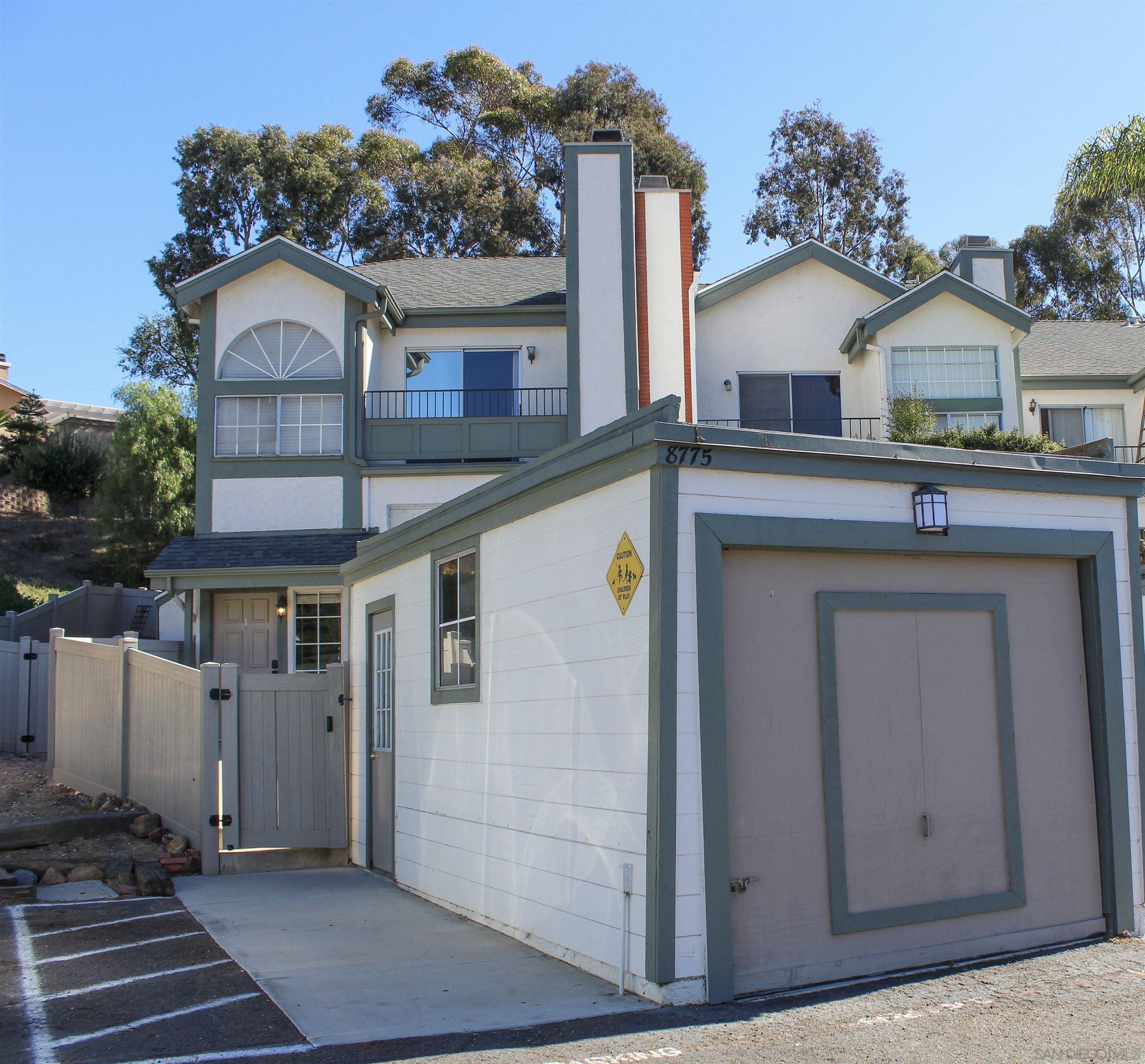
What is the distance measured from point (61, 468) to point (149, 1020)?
31.7 m

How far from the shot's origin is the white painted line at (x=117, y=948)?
22.2 ft

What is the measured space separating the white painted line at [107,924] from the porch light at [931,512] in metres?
6.04

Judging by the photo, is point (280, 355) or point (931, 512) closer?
point (931, 512)

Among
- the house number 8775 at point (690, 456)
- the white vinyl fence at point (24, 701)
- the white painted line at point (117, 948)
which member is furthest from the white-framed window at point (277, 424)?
the house number 8775 at point (690, 456)

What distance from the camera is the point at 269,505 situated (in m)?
18.1

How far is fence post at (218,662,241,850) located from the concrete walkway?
632mm

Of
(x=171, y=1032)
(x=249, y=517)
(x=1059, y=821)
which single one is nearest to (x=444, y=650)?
(x=171, y=1032)

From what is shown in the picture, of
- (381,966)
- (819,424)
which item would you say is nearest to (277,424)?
(819,424)

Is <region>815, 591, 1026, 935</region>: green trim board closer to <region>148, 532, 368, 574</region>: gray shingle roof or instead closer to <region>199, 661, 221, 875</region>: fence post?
<region>199, 661, 221, 875</region>: fence post

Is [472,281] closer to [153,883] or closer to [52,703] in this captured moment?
[52,703]

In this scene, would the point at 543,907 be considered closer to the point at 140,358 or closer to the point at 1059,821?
the point at 1059,821

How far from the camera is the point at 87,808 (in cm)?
1149

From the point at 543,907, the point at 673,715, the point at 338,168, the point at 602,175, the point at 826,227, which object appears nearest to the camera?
the point at 673,715

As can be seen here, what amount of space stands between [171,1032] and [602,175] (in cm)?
1674
